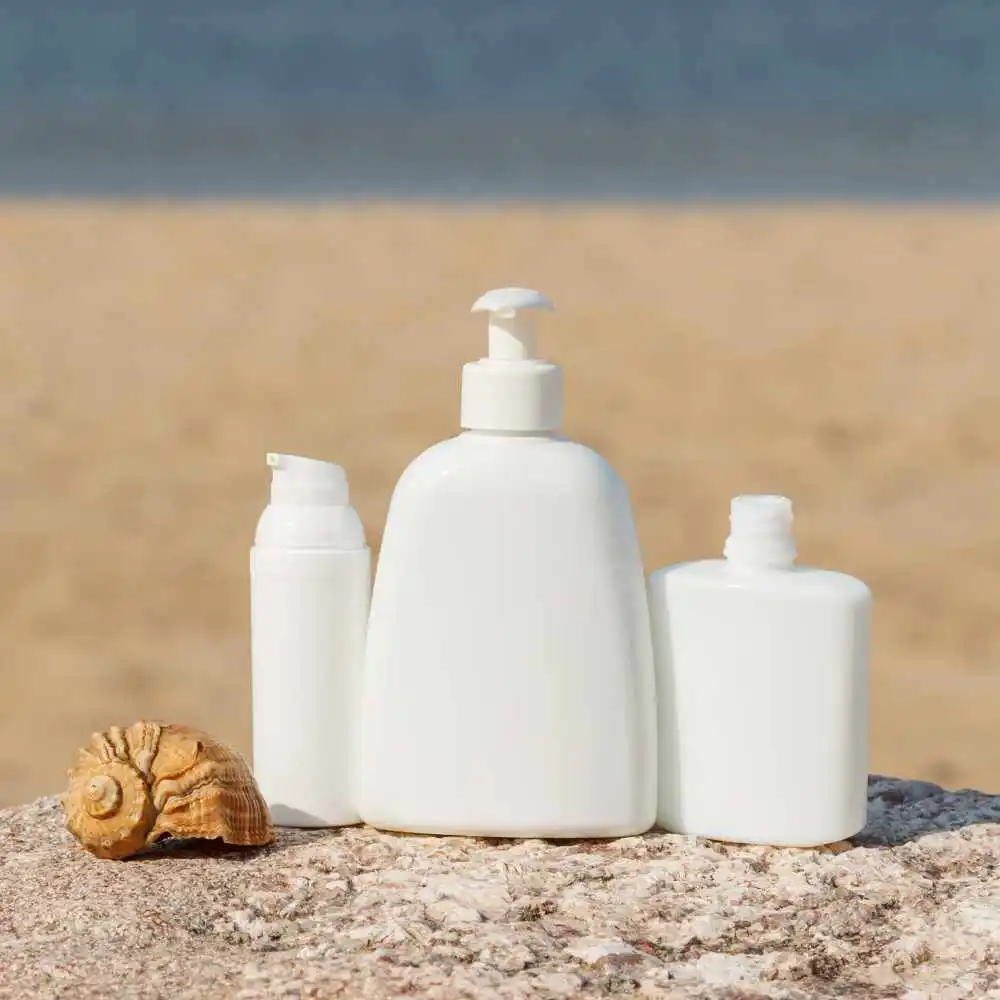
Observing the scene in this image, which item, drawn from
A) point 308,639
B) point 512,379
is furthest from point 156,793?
point 512,379

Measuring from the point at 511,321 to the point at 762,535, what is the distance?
0.23 m

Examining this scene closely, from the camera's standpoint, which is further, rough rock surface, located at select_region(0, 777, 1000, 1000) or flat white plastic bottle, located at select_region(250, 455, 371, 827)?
flat white plastic bottle, located at select_region(250, 455, 371, 827)

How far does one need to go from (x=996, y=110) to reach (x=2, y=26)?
14.6 feet

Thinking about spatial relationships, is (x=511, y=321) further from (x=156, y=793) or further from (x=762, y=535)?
(x=156, y=793)

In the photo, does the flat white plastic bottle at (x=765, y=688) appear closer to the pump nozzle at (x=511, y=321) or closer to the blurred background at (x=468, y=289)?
the pump nozzle at (x=511, y=321)

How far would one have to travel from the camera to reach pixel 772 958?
942mm

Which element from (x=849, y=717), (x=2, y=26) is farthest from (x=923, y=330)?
(x=2, y=26)

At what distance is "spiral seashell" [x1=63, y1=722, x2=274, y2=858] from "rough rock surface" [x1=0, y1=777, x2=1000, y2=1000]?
0.02 meters

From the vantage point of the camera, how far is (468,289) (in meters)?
4.15

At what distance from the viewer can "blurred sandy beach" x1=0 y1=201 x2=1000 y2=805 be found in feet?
8.58

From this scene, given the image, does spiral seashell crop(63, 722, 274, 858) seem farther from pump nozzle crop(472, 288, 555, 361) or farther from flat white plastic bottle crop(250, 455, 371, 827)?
pump nozzle crop(472, 288, 555, 361)

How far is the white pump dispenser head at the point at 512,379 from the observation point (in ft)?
3.64

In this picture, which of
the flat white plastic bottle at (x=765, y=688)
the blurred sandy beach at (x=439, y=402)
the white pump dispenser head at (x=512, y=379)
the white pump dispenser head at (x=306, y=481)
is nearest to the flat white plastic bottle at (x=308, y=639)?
the white pump dispenser head at (x=306, y=481)

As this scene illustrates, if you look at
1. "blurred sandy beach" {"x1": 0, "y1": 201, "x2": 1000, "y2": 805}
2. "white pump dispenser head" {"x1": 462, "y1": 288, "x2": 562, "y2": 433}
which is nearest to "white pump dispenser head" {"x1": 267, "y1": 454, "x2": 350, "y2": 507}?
"white pump dispenser head" {"x1": 462, "y1": 288, "x2": 562, "y2": 433}
